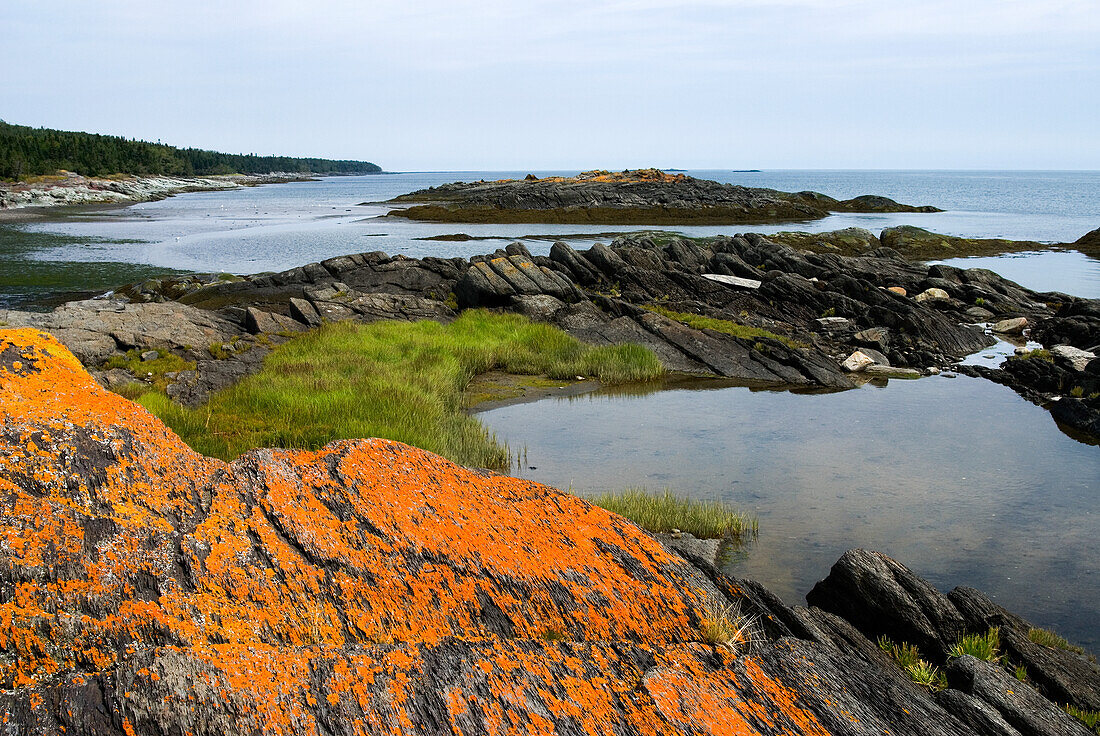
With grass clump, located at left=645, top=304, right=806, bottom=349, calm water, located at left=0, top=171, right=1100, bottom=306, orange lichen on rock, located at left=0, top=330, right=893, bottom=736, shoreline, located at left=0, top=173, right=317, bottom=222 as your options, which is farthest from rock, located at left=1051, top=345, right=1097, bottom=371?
shoreline, located at left=0, top=173, right=317, bottom=222

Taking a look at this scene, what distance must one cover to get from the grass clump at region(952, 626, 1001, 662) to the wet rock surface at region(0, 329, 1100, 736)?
0.19m

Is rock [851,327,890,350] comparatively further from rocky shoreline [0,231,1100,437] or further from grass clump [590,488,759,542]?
grass clump [590,488,759,542]

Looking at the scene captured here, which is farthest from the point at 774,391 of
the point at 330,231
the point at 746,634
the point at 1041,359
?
the point at 330,231

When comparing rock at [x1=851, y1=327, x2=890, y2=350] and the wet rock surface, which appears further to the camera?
rock at [x1=851, y1=327, x2=890, y2=350]

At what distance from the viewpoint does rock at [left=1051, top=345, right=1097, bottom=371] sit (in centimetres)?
1973

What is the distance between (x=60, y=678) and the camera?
3.28 metres

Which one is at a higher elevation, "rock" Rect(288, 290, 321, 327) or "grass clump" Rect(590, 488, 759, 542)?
"rock" Rect(288, 290, 321, 327)

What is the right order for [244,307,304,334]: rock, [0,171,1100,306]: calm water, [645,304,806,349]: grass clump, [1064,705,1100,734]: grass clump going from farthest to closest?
[0,171,1100,306]: calm water → [645,304,806,349]: grass clump → [244,307,304,334]: rock → [1064,705,1100,734]: grass clump

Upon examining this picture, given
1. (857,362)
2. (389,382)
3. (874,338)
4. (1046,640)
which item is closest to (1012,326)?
(874,338)

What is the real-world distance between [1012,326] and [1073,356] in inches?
247

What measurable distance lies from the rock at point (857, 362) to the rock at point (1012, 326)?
28.4 feet

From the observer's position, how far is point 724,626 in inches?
184

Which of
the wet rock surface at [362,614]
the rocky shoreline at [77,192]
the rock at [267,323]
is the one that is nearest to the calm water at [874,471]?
the wet rock surface at [362,614]

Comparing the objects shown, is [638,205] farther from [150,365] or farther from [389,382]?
[150,365]
